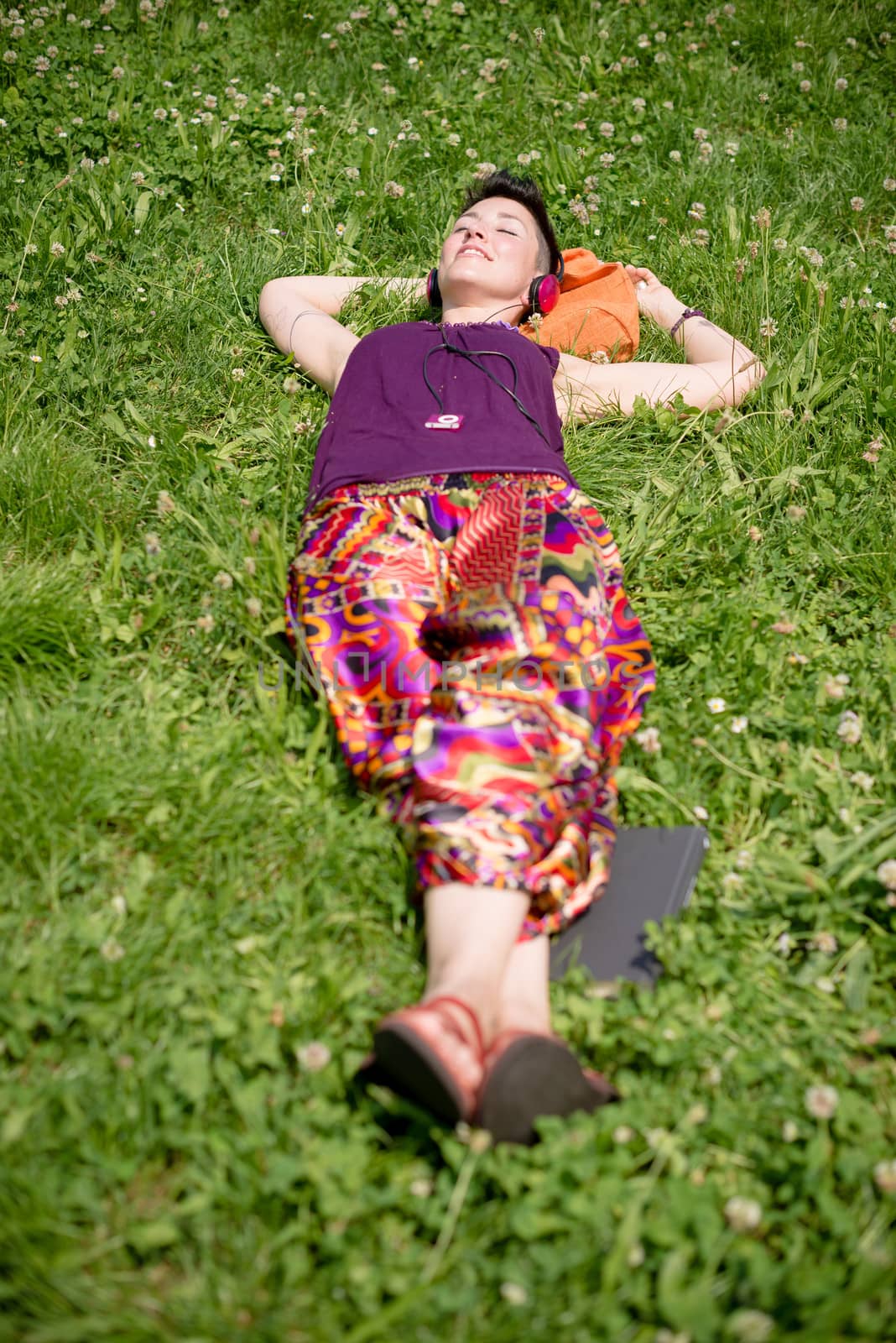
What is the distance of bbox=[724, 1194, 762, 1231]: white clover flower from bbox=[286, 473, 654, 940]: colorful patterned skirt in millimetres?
614

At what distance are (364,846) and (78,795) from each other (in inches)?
26.1

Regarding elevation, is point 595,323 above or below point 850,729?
above

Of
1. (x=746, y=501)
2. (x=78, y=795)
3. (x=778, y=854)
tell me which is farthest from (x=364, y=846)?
(x=746, y=501)

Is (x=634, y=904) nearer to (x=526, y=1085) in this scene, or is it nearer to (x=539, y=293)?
(x=526, y=1085)

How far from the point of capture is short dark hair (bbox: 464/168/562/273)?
4062 millimetres

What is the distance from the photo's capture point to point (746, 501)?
3.52m

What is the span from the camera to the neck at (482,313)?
3.77 meters

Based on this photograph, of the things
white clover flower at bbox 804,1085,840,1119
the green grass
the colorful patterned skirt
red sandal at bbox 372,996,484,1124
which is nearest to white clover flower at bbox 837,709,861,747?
the green grass

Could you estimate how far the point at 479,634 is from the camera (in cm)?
248

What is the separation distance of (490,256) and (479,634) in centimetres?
191

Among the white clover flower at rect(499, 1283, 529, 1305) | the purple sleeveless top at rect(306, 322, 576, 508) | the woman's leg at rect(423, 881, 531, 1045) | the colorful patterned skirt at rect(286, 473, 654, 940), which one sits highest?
the purple sleeveless top at rect(306, 322, 576, 508)

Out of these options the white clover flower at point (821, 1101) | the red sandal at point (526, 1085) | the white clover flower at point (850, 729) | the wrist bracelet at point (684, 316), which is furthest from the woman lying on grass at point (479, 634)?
the white clover flower at point (850, 729)

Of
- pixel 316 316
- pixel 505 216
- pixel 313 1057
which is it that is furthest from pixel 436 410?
pixel 313 1057

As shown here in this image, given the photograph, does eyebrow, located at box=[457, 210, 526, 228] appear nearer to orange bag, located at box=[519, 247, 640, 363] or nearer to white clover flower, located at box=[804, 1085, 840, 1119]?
orange bag, located at box=[519, 247, 640, 363]
